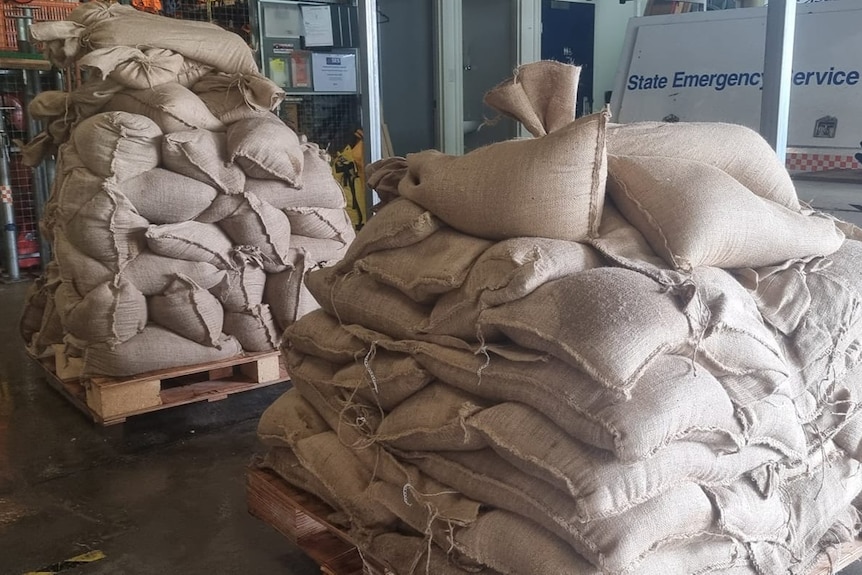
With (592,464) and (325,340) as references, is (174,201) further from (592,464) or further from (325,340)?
(592,464)

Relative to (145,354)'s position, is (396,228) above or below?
above

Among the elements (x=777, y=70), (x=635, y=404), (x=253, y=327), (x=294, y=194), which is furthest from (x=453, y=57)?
(x=635, y=404)

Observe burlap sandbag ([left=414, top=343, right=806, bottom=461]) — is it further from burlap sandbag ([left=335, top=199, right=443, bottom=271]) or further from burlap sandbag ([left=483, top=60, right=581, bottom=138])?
burlap sandbag ([left=483, top=60, right=581, bottom=138])

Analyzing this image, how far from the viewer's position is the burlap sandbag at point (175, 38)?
4168mm

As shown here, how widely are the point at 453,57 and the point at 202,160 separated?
17.7ft

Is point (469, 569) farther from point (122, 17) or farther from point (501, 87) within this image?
point (122, 17)

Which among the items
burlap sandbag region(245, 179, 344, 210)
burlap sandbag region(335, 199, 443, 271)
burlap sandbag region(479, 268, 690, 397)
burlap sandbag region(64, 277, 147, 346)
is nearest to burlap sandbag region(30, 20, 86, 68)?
burlap sandbag region(245, 179, 344, 210)

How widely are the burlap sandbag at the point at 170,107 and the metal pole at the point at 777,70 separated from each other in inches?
98.7

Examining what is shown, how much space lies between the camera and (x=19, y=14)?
7812 millimetres

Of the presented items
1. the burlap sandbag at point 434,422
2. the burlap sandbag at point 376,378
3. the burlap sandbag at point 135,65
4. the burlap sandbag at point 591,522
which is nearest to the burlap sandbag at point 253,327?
the burlap sandbag at point 135,65

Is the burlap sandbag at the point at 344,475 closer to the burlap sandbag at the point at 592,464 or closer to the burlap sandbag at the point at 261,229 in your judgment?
the burlap sandbag at the point at 592,464

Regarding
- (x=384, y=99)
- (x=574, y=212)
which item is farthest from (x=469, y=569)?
(x=384, y=99)

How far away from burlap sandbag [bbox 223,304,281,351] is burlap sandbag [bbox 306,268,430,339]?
1.64 metres

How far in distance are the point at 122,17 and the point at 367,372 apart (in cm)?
293
